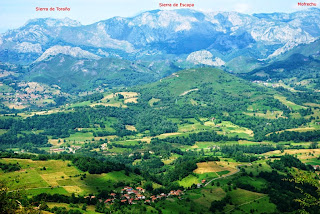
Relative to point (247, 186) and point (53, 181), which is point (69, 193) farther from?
point (247, 186)

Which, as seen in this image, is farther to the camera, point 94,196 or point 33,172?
point 33,172

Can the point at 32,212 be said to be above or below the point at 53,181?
above

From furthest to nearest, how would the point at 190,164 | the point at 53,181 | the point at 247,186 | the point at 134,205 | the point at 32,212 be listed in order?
1. the point at 190,164
2. the point at 247,186
3. the point at 53,181
4. the point at 134,205
5. the point at 32,212

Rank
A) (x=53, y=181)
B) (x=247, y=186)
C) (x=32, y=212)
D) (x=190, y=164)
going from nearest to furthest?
1. (x=32, y=212)
2. (x=53, y=181)
3. (x=247, y=186)
4. (x=190, y=164)

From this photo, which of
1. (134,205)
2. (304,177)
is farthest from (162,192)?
(304,177)

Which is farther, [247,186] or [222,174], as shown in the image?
[222,174]

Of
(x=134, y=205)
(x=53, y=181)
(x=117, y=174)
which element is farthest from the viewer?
(x=117, y=174)

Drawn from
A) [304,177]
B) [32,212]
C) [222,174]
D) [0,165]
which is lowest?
[222,174]

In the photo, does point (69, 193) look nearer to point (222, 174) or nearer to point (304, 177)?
point (222, 174)

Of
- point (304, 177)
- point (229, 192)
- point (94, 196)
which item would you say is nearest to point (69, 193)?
point (94, 196)
